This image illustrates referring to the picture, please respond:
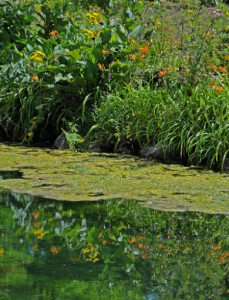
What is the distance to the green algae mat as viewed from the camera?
3381 millimetres

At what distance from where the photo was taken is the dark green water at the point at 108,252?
1814 mm

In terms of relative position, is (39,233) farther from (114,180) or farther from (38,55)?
(38,55)

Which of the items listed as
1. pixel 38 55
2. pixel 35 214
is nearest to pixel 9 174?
pixel 35 214

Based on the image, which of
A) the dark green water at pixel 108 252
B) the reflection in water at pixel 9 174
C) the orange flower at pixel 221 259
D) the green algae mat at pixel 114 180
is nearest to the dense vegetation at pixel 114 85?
the green algae mat at pixel 114 180

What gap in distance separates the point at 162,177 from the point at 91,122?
172 centimetres

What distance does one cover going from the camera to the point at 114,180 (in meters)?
3.95

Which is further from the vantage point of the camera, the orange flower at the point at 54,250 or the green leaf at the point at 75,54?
the green leaf at the point at 75,54

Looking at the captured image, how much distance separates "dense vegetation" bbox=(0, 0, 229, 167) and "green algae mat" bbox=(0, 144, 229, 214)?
0.34m

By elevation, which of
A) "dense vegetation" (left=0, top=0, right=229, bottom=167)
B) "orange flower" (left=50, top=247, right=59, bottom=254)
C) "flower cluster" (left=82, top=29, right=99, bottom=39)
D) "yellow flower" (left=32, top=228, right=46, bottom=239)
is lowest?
"yellow flower" (left=32, top=228, right=46, bottom=239)

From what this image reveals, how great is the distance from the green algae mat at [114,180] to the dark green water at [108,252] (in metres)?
0.20

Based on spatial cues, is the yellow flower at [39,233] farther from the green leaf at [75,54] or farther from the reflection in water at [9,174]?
the green leaf at [75,54]

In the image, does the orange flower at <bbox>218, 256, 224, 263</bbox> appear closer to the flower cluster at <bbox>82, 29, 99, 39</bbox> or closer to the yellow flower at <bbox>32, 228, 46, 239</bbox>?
the yellow flower at <bbox>32, 228, 46, 239</bbox>

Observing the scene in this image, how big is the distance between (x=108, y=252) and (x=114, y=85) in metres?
3.65

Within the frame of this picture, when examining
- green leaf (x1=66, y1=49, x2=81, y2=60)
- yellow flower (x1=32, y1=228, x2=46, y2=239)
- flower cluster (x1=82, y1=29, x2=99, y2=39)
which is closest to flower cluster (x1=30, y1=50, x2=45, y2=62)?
green leaf (x1=66, y1=49, x2=81, y2=60)
